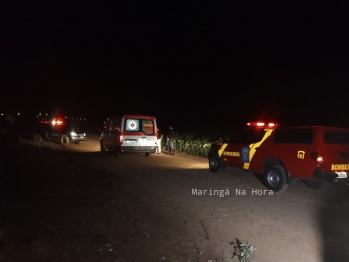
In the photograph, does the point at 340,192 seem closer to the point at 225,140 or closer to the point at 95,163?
the point at 225,140

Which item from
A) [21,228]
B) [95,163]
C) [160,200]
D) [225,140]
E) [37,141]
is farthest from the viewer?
[37,141]

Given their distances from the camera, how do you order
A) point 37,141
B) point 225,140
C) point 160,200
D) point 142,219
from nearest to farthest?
point 142,219 → point 160,200 → point 225,140 → point 37,141

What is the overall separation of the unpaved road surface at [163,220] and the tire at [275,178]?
0.27m

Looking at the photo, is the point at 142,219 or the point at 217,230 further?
the point at 142,219

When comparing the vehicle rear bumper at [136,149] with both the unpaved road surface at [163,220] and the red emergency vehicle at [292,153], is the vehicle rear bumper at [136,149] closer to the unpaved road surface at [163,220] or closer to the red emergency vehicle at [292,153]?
the unpaved road surface at [163,220]

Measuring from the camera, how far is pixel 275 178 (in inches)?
408

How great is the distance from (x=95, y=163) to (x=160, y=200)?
7.17 metres

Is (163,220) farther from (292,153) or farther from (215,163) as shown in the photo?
(215,163)

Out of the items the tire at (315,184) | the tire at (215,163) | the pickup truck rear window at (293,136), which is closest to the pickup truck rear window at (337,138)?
the pickup truck rear window at (293,136)

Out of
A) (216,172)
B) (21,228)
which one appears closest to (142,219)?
(21,228)

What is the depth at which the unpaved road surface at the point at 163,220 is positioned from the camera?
535cm

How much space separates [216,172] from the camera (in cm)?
1348

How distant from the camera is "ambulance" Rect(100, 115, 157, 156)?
55.7 feet

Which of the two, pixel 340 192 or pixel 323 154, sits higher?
pixel 323 154
